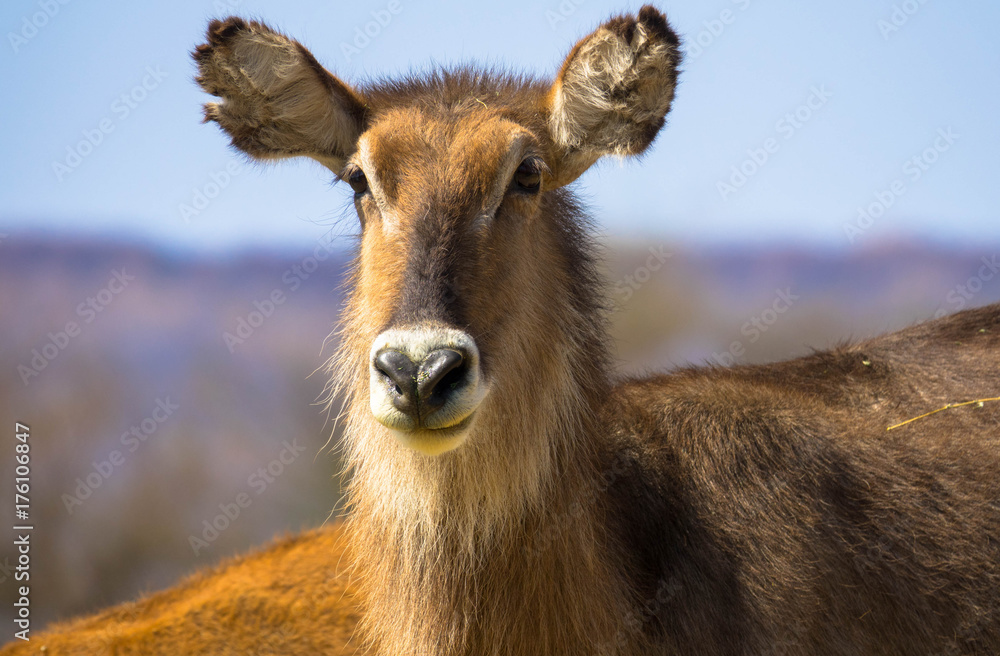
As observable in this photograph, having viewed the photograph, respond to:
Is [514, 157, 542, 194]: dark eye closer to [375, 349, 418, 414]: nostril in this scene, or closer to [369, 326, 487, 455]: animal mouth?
[369, 326, 487, 455]: animal mouth

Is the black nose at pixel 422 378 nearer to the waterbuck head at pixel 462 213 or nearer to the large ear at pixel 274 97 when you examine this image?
the waterbuck head at pixel 462 213

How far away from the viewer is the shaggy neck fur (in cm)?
439

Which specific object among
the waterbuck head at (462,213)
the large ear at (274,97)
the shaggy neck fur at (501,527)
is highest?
the large ear at (274,97)

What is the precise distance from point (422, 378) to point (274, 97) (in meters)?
2.54

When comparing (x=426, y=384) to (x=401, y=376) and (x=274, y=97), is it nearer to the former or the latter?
(x=401, y=376)

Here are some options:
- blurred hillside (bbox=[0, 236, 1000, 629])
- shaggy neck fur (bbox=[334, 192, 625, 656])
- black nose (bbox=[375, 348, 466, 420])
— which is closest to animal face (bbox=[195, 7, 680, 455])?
black nose (bbox=[375, 348, 466, 420])

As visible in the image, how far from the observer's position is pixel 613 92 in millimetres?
4977

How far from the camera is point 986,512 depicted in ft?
16.7

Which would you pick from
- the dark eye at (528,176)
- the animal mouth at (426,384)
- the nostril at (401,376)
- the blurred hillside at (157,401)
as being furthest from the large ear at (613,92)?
the blurred hillside at (157,401)

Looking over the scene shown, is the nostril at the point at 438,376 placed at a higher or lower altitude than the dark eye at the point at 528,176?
lower

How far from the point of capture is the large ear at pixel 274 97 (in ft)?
16.1

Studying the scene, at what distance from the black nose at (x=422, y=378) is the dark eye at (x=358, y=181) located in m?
1.57

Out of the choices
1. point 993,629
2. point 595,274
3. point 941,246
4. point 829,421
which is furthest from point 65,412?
point 941,246

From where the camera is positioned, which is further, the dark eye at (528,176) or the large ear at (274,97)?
the large ear at (274,97)
